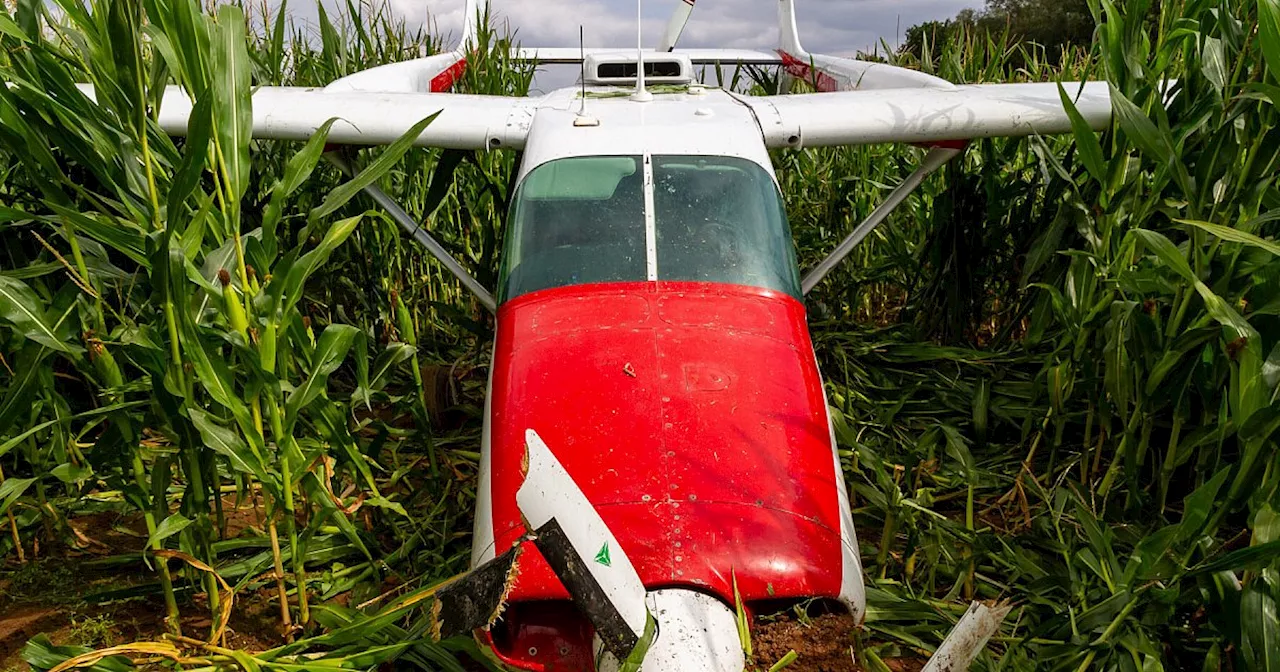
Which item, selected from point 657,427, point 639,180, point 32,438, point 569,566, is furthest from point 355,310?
point 569,566

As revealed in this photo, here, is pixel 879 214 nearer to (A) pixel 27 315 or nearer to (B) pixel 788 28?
(A) pixel 27 315

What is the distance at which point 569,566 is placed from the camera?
1.80 metres

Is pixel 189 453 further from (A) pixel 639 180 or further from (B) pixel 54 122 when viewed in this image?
(A) pixel 639 180

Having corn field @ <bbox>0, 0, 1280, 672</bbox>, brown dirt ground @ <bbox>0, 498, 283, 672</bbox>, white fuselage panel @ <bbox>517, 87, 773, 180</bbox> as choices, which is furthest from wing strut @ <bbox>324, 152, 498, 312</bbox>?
brown dirt ground @ <bbox>0, 498, 283, 672</bbox>

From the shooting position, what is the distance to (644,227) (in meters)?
3.27

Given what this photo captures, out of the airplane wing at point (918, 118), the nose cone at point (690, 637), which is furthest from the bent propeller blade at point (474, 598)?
the airplane wing at point (918, 118)

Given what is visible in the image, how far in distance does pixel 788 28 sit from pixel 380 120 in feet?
21.8

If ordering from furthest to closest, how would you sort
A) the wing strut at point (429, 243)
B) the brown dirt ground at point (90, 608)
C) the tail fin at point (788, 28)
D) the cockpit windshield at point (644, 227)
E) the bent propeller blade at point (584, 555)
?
the tail fin at point (788, 28) < the wing strut at point (429, 243) < the cockpit windshield at point (644, 227) < the brown dirt ground at point (90, 608) < the bent propeller blade at point (584, 555)

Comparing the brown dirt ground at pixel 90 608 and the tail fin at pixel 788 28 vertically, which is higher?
the tail fin at pixel 788 28

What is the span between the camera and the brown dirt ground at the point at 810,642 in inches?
92.3

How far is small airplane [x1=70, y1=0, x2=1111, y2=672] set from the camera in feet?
6.67

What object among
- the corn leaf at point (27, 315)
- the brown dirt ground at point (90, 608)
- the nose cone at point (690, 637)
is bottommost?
the brown dirt ground at point (90, 608)

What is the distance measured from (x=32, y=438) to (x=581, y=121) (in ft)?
7.93

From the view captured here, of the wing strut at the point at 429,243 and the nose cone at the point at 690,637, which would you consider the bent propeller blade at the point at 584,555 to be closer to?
the nose cone at the point at 690,637
